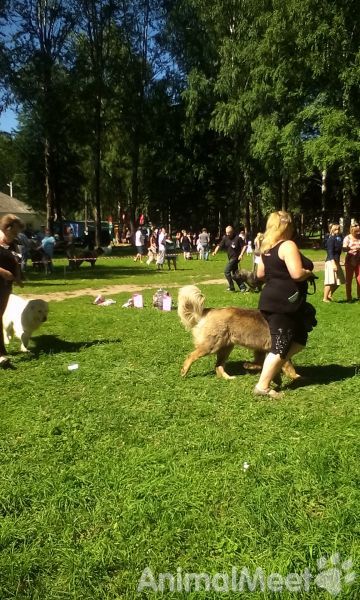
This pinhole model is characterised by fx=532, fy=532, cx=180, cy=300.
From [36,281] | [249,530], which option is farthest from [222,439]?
[36,281]

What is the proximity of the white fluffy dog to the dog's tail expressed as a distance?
2623 mm

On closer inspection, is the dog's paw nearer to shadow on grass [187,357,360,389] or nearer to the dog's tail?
shadow on grass [187,357,360,389]

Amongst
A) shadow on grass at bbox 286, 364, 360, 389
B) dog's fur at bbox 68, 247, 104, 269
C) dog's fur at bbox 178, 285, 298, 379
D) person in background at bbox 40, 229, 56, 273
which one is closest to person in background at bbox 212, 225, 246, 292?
shadow on grass at bbox 286, 364, 360, 389

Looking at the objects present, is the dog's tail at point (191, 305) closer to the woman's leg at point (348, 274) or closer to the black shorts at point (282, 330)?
the black shorts at point (282, 330)

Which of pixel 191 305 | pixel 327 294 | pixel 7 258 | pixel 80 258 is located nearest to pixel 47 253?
pixel 80 258

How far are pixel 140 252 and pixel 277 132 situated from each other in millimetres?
10123

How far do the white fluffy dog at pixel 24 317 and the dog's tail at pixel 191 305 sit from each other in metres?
2.62

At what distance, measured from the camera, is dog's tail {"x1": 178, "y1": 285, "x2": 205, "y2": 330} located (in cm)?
601

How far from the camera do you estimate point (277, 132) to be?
96.5 feet

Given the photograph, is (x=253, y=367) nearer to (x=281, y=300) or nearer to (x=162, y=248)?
(x=281, y=300)

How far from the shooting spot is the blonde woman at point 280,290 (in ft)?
16.5

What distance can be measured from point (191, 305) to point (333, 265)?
6.97m

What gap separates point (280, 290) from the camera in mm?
5113

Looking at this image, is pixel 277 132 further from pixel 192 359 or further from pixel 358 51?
pixel 192 359
